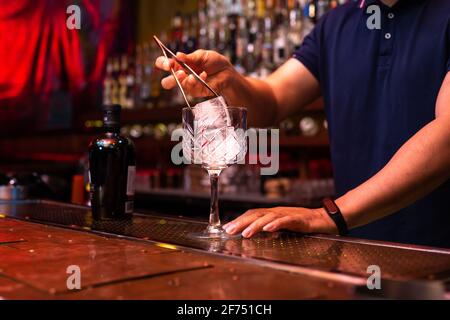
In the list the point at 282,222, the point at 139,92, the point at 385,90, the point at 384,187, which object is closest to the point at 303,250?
the point at 282,222

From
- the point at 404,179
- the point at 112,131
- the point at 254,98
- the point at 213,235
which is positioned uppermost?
the point at 254,98

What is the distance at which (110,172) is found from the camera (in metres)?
1.46

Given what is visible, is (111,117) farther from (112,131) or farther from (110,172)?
(110,172)

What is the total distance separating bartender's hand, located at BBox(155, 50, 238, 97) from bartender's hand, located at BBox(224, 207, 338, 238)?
40cm

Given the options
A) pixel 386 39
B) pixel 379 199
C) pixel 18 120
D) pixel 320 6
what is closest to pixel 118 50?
pixel 18 120

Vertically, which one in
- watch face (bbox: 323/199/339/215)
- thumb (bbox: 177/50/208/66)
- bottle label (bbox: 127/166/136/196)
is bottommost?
watch face (bbox: 323/199/339/215)

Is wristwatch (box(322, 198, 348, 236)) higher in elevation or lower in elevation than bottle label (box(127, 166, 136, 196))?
lower

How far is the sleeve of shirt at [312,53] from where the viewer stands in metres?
2.06

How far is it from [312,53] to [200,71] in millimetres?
606

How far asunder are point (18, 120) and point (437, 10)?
4.46m

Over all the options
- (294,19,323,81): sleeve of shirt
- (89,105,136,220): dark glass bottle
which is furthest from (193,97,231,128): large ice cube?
(294,19,323,81): sleeve of shirt

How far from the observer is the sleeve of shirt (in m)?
2.06

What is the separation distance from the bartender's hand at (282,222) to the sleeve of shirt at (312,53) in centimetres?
88

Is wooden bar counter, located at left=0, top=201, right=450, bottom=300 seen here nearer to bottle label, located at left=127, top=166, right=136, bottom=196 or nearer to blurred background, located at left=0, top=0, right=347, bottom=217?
bottle label, located at left=127, top=166, right=136, bottom=196
